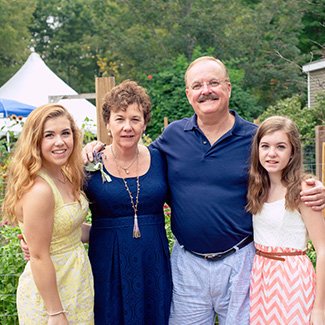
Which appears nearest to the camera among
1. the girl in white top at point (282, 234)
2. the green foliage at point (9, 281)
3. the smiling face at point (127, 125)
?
the girl in white top at point (282, 234)

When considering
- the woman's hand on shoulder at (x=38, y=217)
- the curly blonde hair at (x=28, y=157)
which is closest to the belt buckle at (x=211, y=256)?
the woman's hand on shoulder at (x=38, y=217)

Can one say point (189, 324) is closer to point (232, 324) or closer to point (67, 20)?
point (232, 324)

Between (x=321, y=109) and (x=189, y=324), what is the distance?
12.5m

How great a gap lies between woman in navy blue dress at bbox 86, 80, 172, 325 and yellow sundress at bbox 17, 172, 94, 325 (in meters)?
0.19

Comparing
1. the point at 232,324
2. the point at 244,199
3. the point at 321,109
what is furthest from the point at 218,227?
the point at 321,109

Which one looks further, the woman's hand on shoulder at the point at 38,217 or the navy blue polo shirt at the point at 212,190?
the navy blue polo shirt at the point at 212,190

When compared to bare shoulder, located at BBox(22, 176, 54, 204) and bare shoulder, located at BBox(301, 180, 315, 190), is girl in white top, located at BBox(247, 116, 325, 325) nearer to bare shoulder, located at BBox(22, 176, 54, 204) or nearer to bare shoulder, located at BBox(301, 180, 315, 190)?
bare shoulder, located at BBox(301, 180, 315, 190)

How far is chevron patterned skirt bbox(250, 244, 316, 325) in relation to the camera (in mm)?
3143

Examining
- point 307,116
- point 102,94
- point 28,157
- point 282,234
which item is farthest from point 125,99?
point 307,116

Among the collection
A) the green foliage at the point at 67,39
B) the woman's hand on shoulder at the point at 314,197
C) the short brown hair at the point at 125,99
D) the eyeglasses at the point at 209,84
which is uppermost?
the green foliage at the point at 67,39

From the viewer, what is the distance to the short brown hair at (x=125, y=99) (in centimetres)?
331

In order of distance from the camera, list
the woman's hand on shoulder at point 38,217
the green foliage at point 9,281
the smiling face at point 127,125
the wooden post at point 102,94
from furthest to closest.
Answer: the wooden post at point 102,94 < the green foliage at point 9,281 < the smiling face at point 127,125 < the woman's hand on shoulder at point 38,217

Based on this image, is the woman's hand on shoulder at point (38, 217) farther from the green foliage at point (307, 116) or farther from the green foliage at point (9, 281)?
the green foliage at point (307, 116)

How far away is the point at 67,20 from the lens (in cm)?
3900
